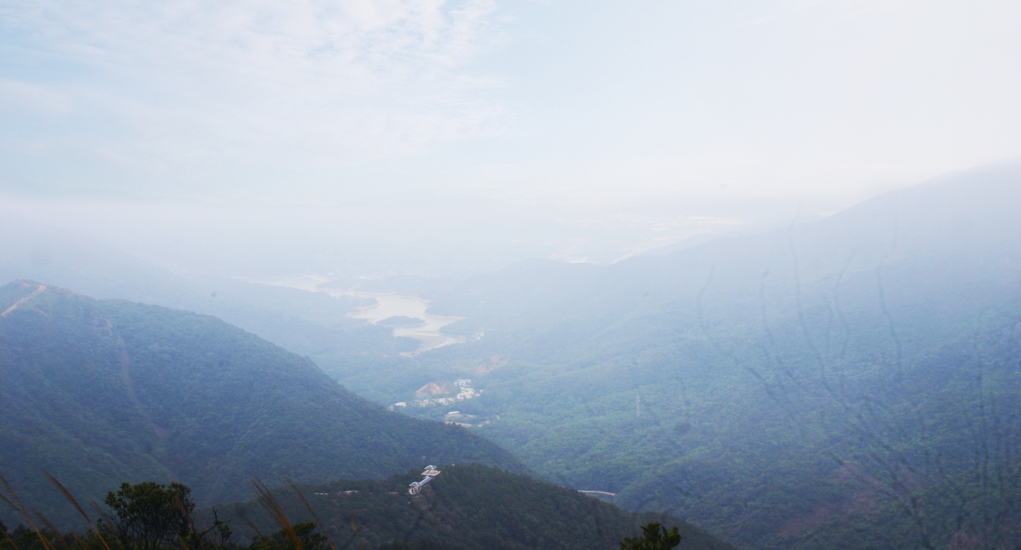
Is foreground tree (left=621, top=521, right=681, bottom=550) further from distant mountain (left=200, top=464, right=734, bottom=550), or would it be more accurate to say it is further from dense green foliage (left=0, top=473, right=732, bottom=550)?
distant mountain (left=200, top=464, right=734, bottom=550)

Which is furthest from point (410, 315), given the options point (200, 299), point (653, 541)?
point (653, 541)

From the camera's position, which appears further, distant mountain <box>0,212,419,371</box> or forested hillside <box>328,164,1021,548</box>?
distant mountain <box>0,212,419,371</box>

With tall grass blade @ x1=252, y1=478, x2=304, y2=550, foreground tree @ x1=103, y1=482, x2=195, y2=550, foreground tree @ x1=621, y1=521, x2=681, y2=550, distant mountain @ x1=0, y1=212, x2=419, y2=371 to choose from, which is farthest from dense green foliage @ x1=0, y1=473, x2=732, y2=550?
distant mountain @ x1=0, y1=212, x2=419, y2=371

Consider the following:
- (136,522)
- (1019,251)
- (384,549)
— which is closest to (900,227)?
(1019,251)

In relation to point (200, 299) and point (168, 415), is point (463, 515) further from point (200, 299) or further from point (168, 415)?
point (200, 299)

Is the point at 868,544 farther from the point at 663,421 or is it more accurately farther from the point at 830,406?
the point at 663,421
